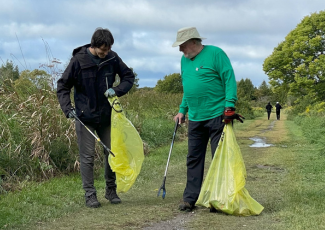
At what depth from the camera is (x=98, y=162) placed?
803 centimetres

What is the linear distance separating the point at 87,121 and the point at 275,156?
6.10 metres

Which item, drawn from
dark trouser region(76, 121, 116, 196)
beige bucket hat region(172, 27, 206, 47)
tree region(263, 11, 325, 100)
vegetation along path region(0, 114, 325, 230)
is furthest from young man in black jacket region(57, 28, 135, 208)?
tree region(263, 11, 325, 100)

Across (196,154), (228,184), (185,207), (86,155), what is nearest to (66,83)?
(86,155)

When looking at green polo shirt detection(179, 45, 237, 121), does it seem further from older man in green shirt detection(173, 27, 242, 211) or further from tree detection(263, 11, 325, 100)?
tree detection(263, 11, 325, 100)

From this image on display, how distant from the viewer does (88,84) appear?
5211 mm

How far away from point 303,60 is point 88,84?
33.2 m

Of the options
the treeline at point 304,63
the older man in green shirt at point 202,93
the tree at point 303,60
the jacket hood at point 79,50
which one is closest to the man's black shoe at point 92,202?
the older man in green shirt at point 202,93

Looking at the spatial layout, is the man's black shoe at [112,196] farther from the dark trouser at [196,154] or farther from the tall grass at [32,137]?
the tall grass at [32,137]

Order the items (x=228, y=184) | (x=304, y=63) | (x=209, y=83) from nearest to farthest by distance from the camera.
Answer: (x=228, y=184) → (x=209, y=83) → (x=304, y=63)

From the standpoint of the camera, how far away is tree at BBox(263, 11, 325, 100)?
111 feet

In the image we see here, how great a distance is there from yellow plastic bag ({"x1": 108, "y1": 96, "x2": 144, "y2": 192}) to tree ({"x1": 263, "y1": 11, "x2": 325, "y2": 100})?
2988 centimetres

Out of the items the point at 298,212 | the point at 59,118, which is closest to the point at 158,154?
the point at 59,118

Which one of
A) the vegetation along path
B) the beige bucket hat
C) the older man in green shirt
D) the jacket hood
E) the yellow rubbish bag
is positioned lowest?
the vegetation along path

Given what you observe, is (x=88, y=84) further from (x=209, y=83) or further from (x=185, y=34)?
(x=209, y=83)
